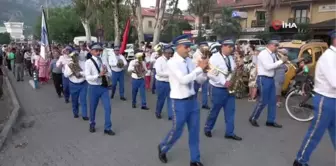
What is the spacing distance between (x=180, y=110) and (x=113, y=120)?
375 cm

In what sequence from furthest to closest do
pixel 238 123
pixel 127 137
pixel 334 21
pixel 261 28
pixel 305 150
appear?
pixel 261 28 → pixel 334 21 → pixel 238 123 → pixel 127 137 → pixel 305 150

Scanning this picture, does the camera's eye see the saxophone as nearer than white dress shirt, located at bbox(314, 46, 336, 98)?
No

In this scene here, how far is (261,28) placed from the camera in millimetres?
33656

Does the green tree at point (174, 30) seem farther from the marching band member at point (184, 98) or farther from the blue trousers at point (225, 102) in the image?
the marching band member at point (184, 98)

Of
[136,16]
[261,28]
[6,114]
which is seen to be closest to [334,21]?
[261,28]

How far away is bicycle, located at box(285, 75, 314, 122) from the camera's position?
7.48 m

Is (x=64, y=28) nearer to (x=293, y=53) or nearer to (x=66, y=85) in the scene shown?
(x=66, y=85)

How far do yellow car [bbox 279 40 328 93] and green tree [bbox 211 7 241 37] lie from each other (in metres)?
20.8

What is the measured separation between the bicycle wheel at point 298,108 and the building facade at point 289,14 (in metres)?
17.7

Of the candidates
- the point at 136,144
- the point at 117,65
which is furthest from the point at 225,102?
the point at 117,65

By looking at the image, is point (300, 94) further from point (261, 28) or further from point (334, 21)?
point (261, 28)

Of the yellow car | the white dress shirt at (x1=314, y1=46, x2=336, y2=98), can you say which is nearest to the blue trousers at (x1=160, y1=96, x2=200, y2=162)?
the white dress shirt at (x1=314, y1=46, x2=336, y2=98)

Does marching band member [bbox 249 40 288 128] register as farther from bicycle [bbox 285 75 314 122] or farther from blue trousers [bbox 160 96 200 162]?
blue trousers [bbox 160 96 200 162]

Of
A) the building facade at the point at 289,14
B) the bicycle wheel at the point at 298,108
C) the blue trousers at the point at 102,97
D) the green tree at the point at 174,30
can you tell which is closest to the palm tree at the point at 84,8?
the building facade at the point at 289,14
